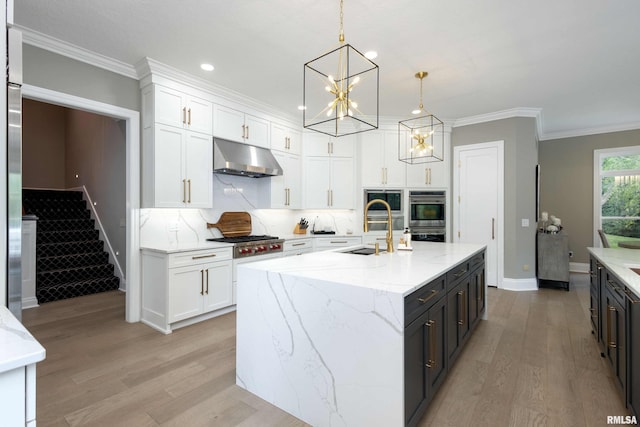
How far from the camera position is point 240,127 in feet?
14.4

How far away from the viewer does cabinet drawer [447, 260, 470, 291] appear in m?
2.34

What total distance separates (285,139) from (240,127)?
2.99 ft

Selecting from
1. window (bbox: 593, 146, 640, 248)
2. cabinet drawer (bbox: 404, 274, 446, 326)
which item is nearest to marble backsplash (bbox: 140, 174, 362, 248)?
cabinet drawer (bbox: 404, 274, 446, 326)

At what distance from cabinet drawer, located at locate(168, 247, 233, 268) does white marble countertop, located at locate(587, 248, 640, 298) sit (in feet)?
11.4

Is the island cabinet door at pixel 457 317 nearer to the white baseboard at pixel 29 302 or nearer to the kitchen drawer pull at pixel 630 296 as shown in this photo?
the kitchen drawer pull at pixel 630 296

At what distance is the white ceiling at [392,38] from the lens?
2502 millimetres

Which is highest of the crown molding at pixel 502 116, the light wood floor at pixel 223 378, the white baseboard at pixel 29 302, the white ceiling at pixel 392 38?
the white ceiling at pixel 392 38

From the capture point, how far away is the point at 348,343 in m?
1.75

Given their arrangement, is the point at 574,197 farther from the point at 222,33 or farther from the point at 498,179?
the point at 222,33

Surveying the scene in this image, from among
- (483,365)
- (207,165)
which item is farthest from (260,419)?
(207,165)

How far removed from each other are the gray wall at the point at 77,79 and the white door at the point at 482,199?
4.87 metres

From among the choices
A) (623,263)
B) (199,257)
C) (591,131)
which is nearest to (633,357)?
(623,263)

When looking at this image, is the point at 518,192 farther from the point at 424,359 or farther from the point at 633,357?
the point at 424,359

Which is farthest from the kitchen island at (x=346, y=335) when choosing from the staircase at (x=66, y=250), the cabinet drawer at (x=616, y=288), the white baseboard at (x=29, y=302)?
the staircase at (x=66, y=250)
